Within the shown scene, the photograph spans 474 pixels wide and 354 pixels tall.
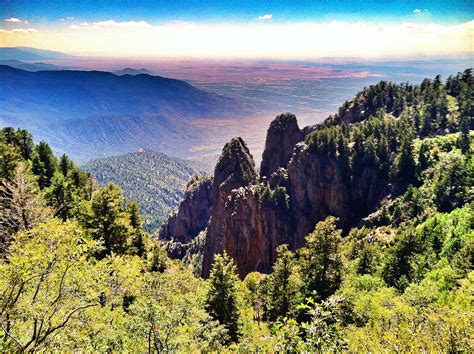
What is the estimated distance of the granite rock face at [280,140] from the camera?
130625mm

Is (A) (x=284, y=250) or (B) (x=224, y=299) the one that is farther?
(A) (x=284, y=250)

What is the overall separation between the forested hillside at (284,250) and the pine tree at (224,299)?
14 cm

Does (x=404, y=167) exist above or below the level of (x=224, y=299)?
above

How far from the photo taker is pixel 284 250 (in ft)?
142

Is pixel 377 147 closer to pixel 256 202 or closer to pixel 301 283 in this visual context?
pixel 256 202

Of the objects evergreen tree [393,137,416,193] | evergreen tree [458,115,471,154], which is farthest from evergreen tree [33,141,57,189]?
evergreen tree [458,115,471,154]

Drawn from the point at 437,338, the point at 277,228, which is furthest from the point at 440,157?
the point at 437,338

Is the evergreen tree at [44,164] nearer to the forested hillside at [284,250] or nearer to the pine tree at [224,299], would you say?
the forested hillside at [284,250]

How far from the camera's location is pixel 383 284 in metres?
42.1

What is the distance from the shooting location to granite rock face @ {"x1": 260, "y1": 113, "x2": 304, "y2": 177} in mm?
130625

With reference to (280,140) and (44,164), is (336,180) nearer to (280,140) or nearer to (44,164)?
(280,140)

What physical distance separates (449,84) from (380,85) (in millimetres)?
23240

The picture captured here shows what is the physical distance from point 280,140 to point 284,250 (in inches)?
3602

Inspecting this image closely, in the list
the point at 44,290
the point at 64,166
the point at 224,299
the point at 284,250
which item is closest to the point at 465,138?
the point at 284,250
